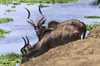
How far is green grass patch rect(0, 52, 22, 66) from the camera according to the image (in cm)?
1071

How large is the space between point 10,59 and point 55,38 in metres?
3.57

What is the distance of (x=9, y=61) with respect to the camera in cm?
1098

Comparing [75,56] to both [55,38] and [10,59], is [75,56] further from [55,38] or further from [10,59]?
[10,59]

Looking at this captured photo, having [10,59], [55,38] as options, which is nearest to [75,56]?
[55,38]

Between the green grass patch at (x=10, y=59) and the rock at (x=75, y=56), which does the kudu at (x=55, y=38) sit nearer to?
the green grass patch at (x=10, y=59)

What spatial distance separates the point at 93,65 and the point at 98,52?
0.77 meters

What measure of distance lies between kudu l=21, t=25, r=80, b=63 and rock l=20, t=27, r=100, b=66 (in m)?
2.86

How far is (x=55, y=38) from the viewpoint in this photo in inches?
330

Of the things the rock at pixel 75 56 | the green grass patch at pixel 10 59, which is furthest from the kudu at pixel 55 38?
the rock at pixel 75 56

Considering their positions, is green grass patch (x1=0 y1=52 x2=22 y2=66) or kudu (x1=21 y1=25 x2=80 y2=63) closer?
kudu (x1=21 y1=25 x2=80 y2=63)

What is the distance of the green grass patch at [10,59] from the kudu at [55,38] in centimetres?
200

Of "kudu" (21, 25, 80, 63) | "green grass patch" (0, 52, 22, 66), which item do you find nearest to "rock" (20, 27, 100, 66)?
"kudu" (21, 25, 80, 63)

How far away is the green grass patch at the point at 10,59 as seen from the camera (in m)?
10.7

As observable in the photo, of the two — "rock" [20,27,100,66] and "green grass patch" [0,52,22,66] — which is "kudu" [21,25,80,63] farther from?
"rock" [20,27,100,66]
